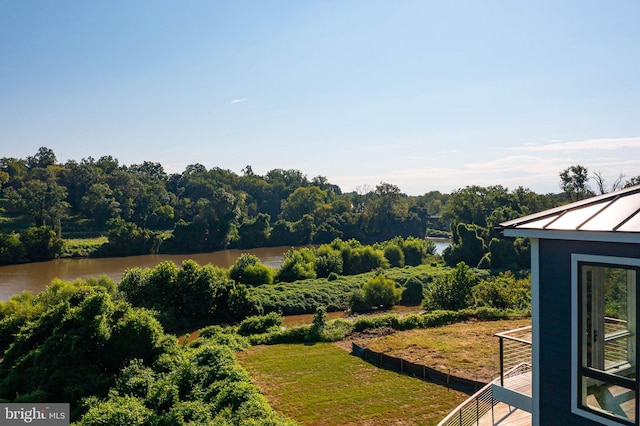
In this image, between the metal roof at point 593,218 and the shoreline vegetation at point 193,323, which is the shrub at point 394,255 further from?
the metal roof at point 593,218

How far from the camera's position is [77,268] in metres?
44.8

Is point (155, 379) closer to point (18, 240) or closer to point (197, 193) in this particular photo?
point (18, 240)

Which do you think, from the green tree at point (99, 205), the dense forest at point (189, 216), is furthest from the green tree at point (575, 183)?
the green tree at point (99, 205)

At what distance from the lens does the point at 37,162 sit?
265ft

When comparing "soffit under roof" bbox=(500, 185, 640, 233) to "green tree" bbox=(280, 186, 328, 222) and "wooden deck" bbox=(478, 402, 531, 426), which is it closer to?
"wooden deck" bbox=(478, 402, 531, 426)

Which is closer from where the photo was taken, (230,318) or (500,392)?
(500,392)

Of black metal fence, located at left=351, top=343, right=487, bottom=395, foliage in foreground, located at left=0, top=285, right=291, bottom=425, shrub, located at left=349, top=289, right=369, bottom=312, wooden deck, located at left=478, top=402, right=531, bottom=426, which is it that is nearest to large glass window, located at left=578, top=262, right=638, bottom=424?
wooden deck, located at left=478, top=402, right=531, bottom=426

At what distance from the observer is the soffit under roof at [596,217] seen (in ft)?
17.0

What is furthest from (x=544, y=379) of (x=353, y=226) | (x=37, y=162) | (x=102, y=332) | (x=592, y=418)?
(x=37, y=162)

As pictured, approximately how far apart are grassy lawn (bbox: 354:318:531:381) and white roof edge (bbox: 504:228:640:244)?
436 inches

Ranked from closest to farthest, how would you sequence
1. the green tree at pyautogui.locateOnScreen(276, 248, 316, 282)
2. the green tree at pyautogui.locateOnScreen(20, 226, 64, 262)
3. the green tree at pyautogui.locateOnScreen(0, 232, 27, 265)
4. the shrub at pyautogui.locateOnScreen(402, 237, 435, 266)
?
the green tree at pyautogui.locateOnScreen(276, 248, 316, 282)
the green tree at pyautogui.locateOnScreen(0, 232, 27, 265)
the green tree at pyautogui.locateOnScreen(20, 226, 64, 262)
the shrub at pyautogui.locateOnScreen(402, 237, 435, 266)

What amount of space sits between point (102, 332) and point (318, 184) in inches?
3768

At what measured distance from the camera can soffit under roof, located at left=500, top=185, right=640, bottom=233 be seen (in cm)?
520

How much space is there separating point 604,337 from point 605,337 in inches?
0.6
